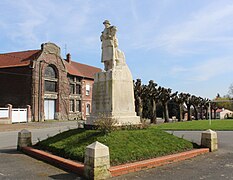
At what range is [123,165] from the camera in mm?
6996

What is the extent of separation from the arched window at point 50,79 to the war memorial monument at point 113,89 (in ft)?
101

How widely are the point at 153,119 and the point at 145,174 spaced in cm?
2725

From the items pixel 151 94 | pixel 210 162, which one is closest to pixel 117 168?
pixel 210 162

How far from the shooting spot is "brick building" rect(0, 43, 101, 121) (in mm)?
37969

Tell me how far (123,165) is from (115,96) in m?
3.71

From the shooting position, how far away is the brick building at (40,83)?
37969 millimetres

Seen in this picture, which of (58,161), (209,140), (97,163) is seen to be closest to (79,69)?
(209,140)

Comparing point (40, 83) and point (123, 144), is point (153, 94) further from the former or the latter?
point (123, 144)

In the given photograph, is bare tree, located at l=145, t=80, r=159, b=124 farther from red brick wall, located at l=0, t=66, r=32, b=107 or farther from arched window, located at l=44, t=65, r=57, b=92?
red brick wall, located at l=0, t=66, r=32, b=107

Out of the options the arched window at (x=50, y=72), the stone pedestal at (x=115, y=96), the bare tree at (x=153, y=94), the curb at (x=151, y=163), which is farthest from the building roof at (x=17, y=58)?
the curb at (x=151, y=163)

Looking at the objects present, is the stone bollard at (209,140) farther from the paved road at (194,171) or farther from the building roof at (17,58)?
the building roof at (17,58)

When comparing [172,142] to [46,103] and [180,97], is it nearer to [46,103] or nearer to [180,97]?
[46,103]

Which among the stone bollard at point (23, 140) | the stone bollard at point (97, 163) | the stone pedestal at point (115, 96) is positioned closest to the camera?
the stone bollard at point (97, 163)

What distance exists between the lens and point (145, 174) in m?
6.74
